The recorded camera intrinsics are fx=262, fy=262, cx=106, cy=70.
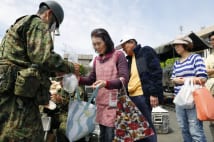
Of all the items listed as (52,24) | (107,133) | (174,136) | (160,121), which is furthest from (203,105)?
(160,121)

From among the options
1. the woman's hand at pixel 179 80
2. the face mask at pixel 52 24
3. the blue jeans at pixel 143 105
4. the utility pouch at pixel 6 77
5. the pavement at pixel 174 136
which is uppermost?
the face mask at pixel 52 24

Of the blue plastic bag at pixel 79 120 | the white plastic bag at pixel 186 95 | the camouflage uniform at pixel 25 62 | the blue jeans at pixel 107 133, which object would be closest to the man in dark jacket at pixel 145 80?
the white plastic bag at pixel 186 95

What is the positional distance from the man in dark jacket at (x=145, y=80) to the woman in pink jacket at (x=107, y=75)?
47 cm

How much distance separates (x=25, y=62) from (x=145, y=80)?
1.57 metres

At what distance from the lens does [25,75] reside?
6.63 ft

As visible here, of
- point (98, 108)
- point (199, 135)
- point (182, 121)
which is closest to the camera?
point (98, 108)

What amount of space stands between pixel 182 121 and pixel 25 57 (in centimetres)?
218

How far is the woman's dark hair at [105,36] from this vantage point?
110 inches

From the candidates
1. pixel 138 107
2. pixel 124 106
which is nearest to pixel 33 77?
pixel 124 106

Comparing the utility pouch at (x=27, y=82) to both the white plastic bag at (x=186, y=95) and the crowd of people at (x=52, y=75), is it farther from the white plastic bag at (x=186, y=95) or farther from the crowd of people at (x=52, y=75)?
the white plastic bag at (x=186, y=95)

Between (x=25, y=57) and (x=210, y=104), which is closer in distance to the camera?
(x=25, y=57)

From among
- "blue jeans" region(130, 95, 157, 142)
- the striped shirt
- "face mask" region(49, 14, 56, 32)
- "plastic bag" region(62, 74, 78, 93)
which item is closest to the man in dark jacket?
"blue jeans" region(130, 95, 157, 142)

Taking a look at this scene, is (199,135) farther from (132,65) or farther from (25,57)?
(25,57)

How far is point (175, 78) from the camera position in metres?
3.41
